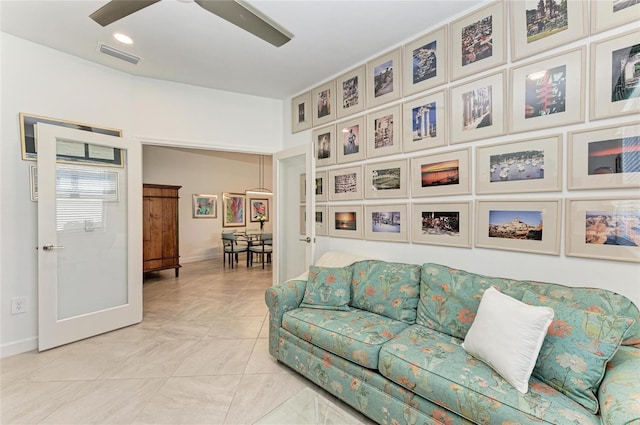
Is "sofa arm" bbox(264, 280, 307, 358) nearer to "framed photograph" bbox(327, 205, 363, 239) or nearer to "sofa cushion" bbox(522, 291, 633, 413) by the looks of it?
"framed photograph" bbox(327, 205, 363, 239)

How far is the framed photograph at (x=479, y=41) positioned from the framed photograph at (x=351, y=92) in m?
0.96

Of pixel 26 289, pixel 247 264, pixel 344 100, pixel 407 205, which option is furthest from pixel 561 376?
pixel 247 264

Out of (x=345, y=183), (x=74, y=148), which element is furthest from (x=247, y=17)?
(x=74, y=148)

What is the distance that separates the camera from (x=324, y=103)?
350 centimetres

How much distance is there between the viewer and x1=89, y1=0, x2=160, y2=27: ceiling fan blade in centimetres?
177

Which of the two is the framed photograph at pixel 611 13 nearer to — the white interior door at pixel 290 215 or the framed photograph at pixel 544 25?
the framed photograph at pixel 544 25

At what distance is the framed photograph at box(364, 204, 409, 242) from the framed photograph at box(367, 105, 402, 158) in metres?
0.55

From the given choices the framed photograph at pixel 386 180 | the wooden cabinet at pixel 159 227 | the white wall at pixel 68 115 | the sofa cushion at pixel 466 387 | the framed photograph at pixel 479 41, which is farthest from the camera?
the wooden cabinet at pixel 159 227

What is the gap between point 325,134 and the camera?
3.51 metres

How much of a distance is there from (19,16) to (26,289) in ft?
7.87

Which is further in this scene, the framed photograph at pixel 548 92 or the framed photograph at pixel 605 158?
the framed photograph at pixel 548 92

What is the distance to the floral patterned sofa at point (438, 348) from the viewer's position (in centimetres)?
125

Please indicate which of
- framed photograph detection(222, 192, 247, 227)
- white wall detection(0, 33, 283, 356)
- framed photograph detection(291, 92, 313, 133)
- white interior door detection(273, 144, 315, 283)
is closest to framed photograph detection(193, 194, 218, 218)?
framed photograph detection(222, 192, 247, 227)

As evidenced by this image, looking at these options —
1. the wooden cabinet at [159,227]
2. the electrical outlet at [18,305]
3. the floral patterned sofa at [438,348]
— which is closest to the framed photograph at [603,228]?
the floral patterned sofa at [438,348]
